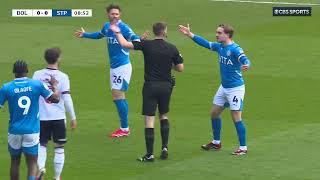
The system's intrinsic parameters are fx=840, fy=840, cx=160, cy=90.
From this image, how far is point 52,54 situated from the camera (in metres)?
13.7

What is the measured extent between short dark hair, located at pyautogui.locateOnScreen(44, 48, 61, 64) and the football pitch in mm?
2240

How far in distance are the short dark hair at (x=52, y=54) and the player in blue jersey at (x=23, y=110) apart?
26.9 inches

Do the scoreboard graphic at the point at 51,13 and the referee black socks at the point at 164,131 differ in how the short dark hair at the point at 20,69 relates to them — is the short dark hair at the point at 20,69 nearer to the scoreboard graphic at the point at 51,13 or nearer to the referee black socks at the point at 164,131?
the referee black socks at the point at 164,131

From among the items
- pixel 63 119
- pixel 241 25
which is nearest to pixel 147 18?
pixel 241 25

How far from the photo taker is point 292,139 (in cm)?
1725

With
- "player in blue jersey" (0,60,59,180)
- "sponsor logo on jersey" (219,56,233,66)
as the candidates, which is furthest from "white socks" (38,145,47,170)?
"sponsor logo on jersey" (219,56,233,66)

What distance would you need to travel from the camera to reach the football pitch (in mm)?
15375

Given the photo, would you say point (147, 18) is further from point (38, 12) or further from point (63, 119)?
point (63, 119)

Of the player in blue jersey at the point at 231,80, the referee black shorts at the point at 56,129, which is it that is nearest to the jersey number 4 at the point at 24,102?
the referee black shorts at the point at 56,129

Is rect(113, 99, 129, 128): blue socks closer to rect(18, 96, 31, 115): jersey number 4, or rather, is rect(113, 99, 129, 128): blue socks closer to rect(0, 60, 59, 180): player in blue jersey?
rect(0, 60, 59, 180): player in blue jersey

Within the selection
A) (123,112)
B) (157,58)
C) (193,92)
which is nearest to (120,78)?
(123,112)

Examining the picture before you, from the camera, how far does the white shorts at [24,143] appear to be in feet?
43.3

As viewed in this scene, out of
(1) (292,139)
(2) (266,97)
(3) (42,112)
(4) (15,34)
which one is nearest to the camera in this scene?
(3) (42,112)

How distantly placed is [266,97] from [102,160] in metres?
7.08
